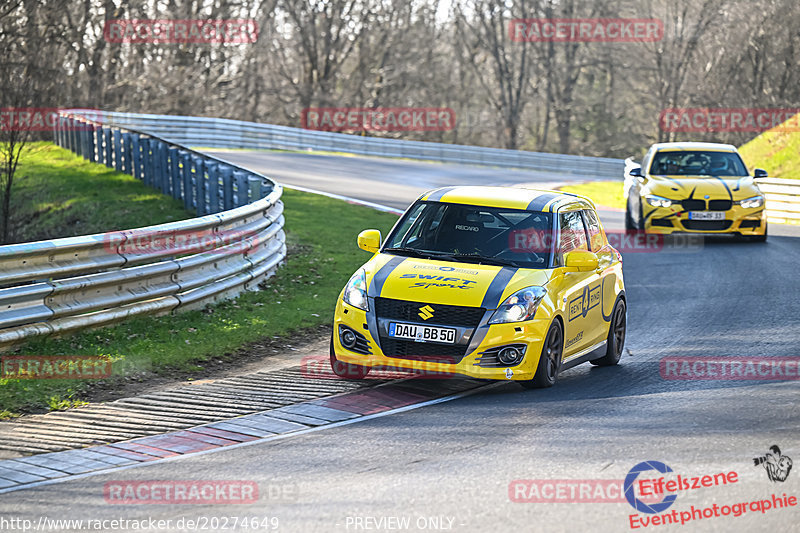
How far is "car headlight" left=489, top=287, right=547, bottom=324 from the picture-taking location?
873 centimetres

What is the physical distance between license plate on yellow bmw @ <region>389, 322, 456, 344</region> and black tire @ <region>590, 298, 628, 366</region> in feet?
7.14

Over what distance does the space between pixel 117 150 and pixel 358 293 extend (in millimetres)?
19377

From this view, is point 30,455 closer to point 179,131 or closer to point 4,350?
point 4,350

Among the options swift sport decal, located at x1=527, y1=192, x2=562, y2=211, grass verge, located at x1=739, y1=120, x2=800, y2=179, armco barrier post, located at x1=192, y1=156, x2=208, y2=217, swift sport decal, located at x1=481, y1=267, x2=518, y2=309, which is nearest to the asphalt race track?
swift sport decal, located at x1=481, y1=267, x2=518, y2=309

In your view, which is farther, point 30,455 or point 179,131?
point 179,131

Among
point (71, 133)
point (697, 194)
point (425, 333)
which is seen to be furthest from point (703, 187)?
point (71, 133)

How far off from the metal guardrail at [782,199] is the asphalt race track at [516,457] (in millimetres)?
14832

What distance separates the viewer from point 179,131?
4075 centimetres

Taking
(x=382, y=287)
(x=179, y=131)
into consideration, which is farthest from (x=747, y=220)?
(x=179, y=131)

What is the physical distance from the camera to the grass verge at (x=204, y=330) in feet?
28.4

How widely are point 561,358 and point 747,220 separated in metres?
11.5

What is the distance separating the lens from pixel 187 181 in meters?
21.2

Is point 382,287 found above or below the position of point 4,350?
above

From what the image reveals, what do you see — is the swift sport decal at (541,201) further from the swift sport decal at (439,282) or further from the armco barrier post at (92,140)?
the armco barrier post at (92,140)
